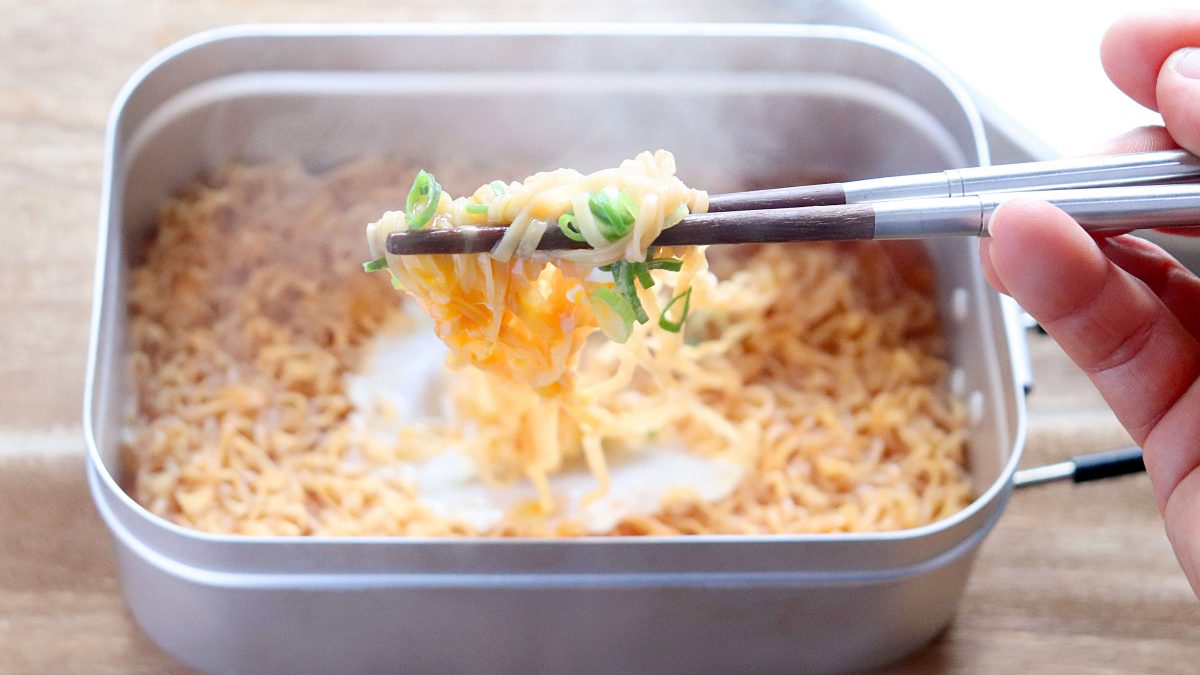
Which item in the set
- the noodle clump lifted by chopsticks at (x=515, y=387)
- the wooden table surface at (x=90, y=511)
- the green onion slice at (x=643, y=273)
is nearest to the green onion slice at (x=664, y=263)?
the green onion slice at (x=643, y=273)

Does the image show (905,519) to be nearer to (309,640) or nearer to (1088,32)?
(309,640)

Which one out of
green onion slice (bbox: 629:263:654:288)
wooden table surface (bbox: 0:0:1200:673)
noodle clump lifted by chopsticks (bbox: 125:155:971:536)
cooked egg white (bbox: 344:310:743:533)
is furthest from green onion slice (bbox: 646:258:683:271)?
wooden table surface (bbox: 0:0:1200:673)

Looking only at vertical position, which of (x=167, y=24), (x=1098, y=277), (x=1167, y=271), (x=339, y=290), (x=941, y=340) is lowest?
(x=941, y=340)

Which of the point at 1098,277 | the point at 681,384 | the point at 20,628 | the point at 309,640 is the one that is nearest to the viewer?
the point at 1098,277

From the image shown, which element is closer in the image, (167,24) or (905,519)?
(905,519)

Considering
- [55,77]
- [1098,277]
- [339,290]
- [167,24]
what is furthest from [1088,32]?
[55,77]

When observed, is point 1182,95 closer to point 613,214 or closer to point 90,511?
→ point 613,214

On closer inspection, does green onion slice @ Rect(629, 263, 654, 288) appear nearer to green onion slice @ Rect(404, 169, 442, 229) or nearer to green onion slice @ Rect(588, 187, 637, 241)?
green onion slice @ Rect(588, 187, 637, 241)

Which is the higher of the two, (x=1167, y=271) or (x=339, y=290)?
(x=1167, y=271)
